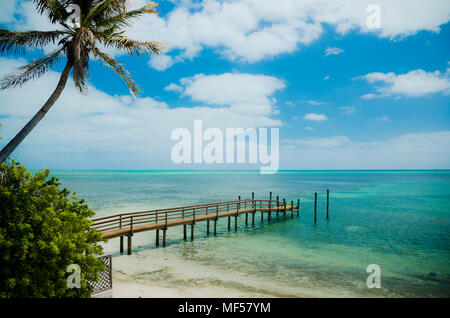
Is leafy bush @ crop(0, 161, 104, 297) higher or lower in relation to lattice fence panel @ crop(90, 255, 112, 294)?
higher

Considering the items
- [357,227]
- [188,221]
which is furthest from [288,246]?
[357,227]

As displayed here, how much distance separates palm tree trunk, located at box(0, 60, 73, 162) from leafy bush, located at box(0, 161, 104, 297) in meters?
0.38

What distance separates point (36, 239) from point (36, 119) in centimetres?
343

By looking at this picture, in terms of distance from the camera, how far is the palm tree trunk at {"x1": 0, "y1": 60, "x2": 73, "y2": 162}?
716 centimetres

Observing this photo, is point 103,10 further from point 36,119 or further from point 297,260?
point 297,260

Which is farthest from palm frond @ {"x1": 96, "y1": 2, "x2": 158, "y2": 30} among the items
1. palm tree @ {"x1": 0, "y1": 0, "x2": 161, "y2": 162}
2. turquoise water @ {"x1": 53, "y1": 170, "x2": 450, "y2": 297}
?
turquoise water @ {"x1": 53, "y1": 170, "x2": 450, "y2": 297}

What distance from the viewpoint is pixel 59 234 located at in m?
6.54

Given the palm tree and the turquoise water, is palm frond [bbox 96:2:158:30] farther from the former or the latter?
the turquoise water

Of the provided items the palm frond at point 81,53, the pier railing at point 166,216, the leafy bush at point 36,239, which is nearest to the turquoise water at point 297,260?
the pier railing at point 166,216

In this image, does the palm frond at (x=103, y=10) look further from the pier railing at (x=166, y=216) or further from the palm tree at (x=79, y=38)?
the pier railing at (x=166, y=216)

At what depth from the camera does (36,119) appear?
25.3 ft

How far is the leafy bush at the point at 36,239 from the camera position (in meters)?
5.95
